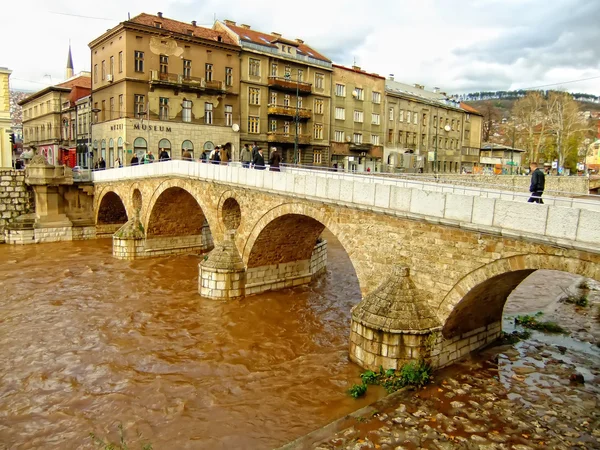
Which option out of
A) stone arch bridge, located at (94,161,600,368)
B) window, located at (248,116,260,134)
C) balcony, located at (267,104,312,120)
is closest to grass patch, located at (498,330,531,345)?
stone arch bridge, located at (94,161,600,368)

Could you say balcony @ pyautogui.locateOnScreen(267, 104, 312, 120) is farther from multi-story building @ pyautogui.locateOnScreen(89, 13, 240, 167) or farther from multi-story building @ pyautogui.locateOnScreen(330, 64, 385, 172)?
multi-story building @ pyautogui.locateOnScreen(330, 64, 385, 172)

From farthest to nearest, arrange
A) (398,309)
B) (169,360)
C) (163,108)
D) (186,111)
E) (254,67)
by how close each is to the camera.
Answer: (254,67)
(186,111)
(163,108)
(169,360)
(398,309)

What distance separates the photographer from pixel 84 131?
105 feet

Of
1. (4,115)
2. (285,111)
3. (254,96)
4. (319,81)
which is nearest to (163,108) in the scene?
(254,96)

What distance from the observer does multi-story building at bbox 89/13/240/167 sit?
25.5m

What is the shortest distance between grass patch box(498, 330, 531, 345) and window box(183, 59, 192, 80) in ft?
74.9

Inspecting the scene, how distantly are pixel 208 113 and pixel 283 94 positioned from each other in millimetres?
5872

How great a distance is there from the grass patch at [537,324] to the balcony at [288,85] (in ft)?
70.5

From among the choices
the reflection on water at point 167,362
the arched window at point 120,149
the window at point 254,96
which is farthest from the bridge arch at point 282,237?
the window at point 254,96

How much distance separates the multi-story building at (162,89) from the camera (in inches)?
1006

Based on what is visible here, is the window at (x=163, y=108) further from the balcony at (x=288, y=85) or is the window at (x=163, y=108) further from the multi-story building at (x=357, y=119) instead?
the multi-story building at (x=357, y=119)

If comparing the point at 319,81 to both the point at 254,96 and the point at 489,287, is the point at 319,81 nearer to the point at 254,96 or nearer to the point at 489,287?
the point at 254,96

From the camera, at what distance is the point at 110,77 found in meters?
26.7

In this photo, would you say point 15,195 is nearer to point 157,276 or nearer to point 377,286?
point 157,276
